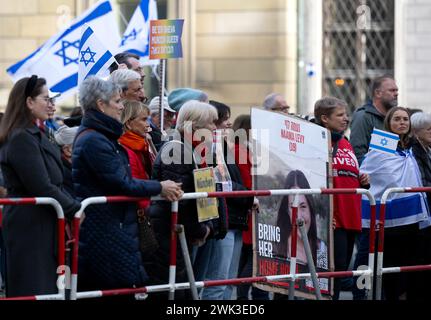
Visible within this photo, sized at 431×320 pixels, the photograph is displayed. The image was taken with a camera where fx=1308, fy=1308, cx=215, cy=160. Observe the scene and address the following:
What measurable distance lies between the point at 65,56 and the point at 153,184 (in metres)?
5.10

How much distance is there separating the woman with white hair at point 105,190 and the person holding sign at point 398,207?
295 cm


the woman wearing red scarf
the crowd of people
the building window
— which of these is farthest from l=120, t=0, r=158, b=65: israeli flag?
the building window

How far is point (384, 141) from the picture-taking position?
442 inches

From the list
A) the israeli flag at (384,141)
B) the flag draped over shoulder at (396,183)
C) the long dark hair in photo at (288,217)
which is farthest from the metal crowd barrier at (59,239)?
the israeli flag at (384,141)

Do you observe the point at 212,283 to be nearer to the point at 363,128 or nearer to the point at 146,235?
the point at 146,235

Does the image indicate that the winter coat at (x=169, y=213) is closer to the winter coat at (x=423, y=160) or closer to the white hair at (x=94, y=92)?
the white hair at (x=94, y=92)

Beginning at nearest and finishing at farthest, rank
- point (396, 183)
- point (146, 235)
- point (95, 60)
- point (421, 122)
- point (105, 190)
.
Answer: point (105, 190) < point (146, 235) < point (95, 60) < point (396, 183) < point (421, 122)

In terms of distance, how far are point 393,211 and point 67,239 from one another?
11.6 feet

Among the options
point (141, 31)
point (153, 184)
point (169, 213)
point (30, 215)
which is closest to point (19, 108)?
point (30, 215)

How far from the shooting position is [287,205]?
10164 mm

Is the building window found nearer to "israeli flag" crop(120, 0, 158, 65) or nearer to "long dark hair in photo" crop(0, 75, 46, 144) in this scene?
"israeli flag" crop(120, 0, 158, 65)

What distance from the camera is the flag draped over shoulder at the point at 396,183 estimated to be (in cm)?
1118

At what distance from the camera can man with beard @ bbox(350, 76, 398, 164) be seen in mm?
12273

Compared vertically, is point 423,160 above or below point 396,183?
above
